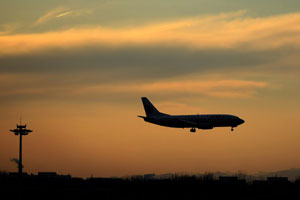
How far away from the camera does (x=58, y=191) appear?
116 metres

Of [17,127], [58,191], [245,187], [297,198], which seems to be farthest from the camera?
[17,127]

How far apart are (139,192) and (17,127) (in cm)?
8276

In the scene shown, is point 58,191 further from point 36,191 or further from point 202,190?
point 202,190

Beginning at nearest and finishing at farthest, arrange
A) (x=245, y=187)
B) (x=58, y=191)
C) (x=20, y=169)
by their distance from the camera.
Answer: (x=58, y=191), (x=245, y=187), (x=20, y=169)

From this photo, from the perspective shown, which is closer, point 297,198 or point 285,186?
point 297,198

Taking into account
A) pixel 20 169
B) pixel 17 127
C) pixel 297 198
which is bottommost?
pixel 297 198

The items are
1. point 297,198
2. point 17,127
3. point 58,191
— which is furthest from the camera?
point 17,127

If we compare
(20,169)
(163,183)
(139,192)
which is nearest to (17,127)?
(20,169)

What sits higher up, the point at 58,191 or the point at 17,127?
the point at 17,127

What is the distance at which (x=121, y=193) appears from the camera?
114m

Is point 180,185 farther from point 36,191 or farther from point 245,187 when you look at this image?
point 36,191

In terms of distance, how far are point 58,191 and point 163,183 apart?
90.9 ft

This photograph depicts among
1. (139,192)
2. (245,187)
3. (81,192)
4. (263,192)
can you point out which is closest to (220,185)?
(245,187)

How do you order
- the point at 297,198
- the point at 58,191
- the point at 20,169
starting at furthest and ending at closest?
the point at 20,169
the point at 58,191
the point at 297,198
